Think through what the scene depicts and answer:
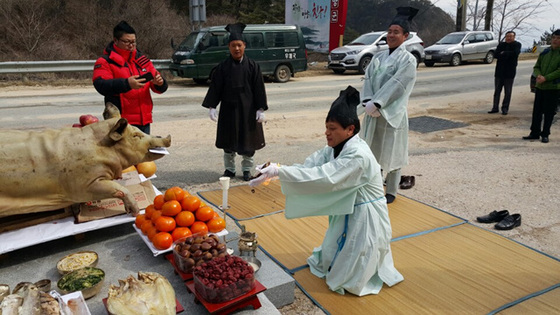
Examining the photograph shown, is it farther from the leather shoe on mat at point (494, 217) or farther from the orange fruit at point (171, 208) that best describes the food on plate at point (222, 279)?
the leather shoe on mat at point (494, 217)

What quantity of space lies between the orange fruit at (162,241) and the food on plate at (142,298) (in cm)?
52

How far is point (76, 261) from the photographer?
10.6 ft

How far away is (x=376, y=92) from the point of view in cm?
495

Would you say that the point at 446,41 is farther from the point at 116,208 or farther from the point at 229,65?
the point at 116,208

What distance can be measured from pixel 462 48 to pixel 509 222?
17.8 metres

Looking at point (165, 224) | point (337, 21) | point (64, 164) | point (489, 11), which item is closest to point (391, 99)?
point (165, 224)

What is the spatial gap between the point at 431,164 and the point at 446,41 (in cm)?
1599

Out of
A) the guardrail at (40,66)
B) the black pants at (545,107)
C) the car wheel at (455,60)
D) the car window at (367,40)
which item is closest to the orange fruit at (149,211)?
the black pants at (545,107)

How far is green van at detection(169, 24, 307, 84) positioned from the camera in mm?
13977

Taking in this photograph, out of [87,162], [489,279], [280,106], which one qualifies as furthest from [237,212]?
[280,106]

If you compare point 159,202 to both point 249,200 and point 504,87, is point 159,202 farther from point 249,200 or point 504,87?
point 504,87

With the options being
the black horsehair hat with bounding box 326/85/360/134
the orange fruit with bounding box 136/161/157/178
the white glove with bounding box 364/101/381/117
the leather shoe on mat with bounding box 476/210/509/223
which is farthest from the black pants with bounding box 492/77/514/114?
the orange fruit with bounding box 136/161/157/178

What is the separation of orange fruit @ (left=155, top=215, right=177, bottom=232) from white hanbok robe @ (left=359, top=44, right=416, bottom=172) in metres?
2.65

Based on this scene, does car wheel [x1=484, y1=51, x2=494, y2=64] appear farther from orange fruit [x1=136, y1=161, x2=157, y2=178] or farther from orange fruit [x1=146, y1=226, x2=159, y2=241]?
orange fruit [x1=146, y1=226, x2=159, y2=241]
